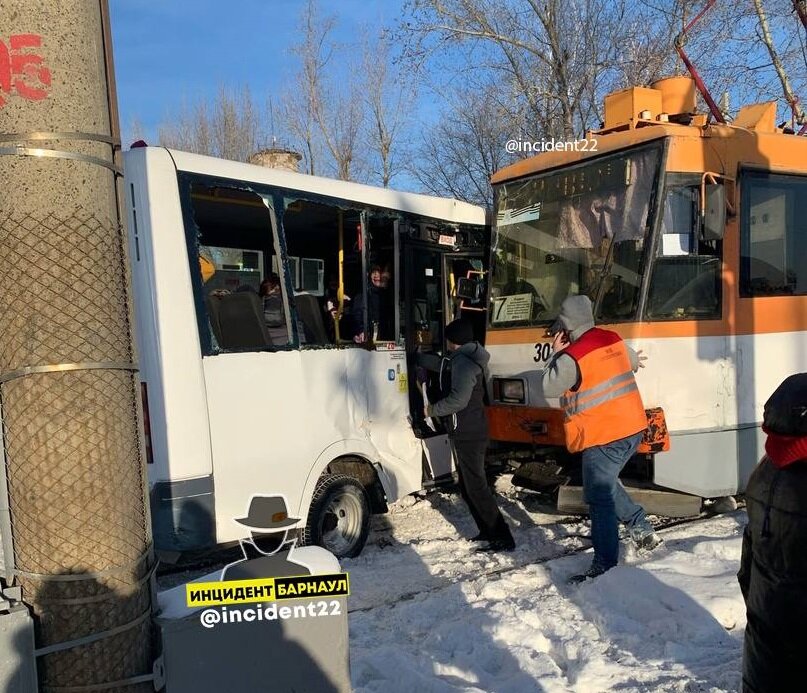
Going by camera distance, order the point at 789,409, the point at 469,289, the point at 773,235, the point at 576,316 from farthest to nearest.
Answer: the point at 469,289 → the point at 773,235 → the point at 576,316 → the point at 789,409

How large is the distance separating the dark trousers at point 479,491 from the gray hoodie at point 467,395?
0.31 feet

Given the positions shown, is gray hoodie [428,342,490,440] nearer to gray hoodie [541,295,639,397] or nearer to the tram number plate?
the tram number plate

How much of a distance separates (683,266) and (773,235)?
936mm

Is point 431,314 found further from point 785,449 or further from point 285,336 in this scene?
point 785,449

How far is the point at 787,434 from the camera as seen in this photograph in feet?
6.33

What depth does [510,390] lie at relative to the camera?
6.57m

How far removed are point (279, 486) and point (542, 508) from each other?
3.08 m

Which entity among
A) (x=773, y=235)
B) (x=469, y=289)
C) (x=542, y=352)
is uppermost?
(x=773, y=235)

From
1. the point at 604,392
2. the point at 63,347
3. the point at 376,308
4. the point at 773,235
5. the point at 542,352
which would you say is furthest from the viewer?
the point at 542,352

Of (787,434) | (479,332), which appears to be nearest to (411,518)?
(479,332)

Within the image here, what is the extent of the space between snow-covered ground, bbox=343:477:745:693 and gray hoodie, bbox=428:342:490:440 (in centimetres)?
93

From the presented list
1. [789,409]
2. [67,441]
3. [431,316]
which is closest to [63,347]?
[67,441]

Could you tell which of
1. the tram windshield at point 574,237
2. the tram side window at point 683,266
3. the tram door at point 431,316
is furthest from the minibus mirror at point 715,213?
the tram door at point 431,316

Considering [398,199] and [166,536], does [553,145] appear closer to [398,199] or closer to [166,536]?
[398,199]
